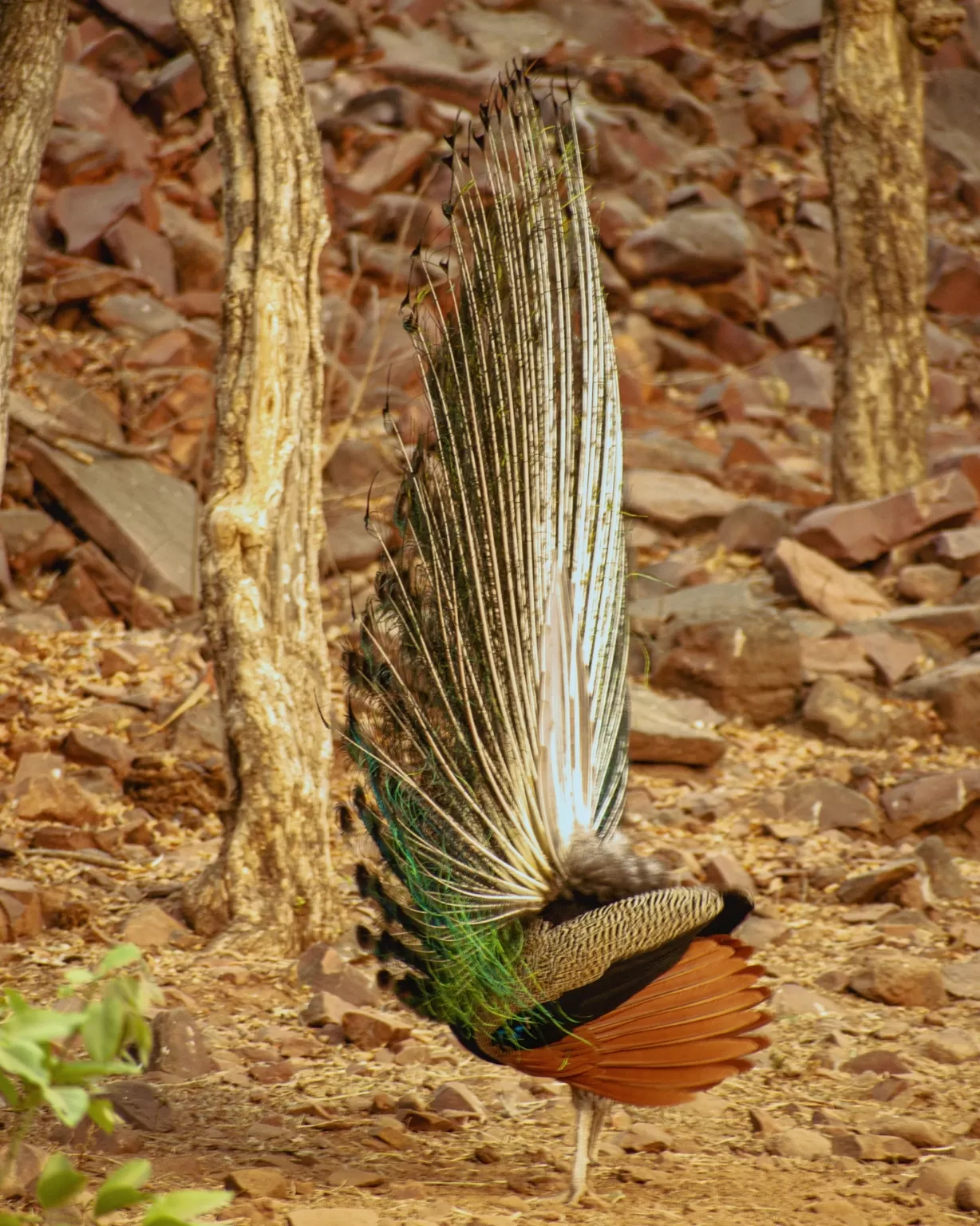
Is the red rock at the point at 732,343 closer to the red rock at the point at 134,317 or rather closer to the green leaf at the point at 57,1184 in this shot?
the red rock at the point at 134,317

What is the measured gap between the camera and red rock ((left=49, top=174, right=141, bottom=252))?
432 inches

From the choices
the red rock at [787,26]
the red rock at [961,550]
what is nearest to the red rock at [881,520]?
the red rock at [961,550]

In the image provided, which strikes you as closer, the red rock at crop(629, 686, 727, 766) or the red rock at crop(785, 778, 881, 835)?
the red rock at crop(785, 778, 881, 835)

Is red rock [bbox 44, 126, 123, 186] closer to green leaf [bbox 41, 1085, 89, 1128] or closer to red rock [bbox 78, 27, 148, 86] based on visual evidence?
red rock [bbox 78, 27, 148, 86]

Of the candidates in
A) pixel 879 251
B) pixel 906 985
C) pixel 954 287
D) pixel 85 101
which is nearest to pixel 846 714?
pixel 906 985

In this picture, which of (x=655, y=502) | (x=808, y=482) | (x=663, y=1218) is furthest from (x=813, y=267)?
(x=663, y=1218)

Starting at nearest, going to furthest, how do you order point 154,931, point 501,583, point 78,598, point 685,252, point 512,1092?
point 501,583 → point 512,1092 → point 154,931 → point 78,598 → point 685,252

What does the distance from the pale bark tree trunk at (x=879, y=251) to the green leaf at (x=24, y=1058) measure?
8603mm

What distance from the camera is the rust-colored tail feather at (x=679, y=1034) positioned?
3027 millimetres

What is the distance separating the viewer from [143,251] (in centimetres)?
1123

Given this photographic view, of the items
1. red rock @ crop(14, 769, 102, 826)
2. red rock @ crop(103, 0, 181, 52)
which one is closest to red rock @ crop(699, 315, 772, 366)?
red rock @ crop(103, 0, 181, 52)

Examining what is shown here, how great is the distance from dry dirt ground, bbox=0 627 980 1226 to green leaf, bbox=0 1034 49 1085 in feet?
5.68

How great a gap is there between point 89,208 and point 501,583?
8668 mm

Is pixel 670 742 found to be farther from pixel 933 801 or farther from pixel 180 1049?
pixel 180 1049
